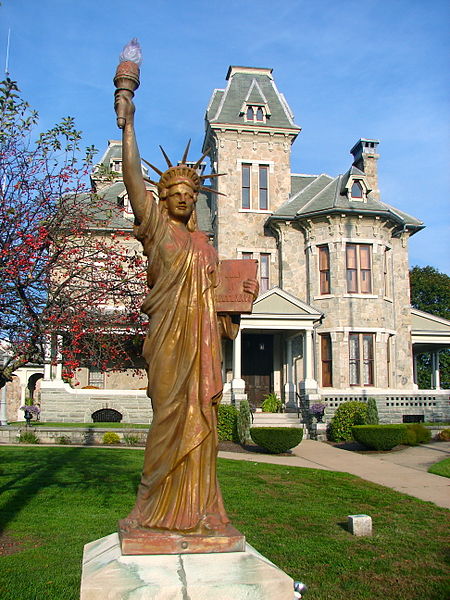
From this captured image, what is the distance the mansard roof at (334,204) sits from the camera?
25.7 m

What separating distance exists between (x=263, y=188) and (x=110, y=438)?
559 inches

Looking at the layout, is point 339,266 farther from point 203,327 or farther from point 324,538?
point 203,327

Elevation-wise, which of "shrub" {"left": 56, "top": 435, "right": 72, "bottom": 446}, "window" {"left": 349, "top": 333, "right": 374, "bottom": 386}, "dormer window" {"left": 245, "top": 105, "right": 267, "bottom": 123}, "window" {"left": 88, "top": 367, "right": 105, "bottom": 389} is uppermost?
"dormer window" {"left": 245, "top": 105, "right": 267, "bottom": 123}

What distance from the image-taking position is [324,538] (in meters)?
8.43

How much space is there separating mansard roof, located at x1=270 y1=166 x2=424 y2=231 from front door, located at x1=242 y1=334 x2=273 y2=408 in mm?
5672

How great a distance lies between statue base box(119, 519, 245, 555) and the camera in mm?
3602

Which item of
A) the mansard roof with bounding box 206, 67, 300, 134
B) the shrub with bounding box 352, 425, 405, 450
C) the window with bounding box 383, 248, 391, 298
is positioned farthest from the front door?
the mansard roof with bounding box 206, 67, 300, 134

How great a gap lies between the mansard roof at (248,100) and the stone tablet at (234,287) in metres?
24.1

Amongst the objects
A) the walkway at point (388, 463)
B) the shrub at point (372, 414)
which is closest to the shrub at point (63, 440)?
the walkway at point (388, 463)

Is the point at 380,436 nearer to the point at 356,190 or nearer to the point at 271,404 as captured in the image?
A: the point at 271,404

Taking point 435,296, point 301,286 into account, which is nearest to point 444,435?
point 301,286

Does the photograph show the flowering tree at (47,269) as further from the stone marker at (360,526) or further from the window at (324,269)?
the window at (324,269)

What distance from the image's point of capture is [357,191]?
26.7 meters

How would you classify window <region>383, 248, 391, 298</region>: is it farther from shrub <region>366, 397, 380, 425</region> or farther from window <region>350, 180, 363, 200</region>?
shrub <region>366, 397, 380, 425</region>
